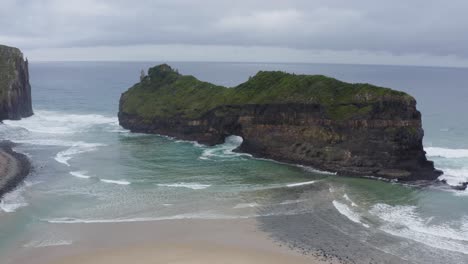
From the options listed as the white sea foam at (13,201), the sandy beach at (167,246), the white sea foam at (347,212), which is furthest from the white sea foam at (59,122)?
the white sea foam at (347,212)

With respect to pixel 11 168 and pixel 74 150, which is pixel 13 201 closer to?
pixel 11 168

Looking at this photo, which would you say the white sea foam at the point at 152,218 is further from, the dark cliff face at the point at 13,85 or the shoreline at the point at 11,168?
the dark cliff face at the point at 13,85

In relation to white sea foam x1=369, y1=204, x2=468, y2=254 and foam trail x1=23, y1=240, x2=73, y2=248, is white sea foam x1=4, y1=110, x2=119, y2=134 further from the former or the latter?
white sea foam x1=369, y1=204, x2=468, y2=254

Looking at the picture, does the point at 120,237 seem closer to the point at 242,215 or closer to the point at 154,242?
the point at 154,242

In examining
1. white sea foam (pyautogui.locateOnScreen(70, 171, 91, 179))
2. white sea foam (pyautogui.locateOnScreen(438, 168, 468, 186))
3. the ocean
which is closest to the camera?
the ocean

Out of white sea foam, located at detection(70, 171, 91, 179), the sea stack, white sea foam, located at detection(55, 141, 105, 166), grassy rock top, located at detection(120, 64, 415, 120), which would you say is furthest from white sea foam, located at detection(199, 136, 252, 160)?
white sea foam, located at detection(55, 141, 105, 166)
